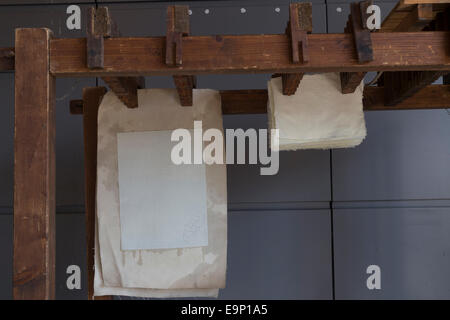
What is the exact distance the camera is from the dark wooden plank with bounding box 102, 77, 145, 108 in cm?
154

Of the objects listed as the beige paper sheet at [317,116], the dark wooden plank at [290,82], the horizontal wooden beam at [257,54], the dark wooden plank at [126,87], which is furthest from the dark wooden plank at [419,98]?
the dark wooden plank at [126,87]

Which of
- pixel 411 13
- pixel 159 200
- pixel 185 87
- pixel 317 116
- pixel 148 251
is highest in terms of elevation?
pixel 411 13

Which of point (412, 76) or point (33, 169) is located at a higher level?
point (412, 76)

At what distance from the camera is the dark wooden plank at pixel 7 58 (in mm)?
1354

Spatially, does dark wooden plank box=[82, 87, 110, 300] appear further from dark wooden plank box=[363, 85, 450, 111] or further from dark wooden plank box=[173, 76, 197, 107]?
dark wooden plank box=[363, 85, 450, 111]

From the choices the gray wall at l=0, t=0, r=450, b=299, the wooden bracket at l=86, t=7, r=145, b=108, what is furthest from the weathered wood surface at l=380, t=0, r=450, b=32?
the gray wall at l=0, t=0, r=450, b=299

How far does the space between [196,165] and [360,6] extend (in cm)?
91

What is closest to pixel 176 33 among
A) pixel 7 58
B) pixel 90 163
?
pixel 7 58

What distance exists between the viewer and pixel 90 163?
1938 mm

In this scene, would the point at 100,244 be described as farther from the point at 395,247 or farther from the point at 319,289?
the point at 395,247

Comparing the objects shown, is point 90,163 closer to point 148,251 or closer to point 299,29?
point 148,251

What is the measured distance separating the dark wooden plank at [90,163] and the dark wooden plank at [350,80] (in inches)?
41.9

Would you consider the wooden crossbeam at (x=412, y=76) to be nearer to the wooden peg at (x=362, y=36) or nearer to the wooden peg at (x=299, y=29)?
the wooden peg at (x=362, y=36)

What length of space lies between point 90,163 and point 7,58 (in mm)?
674
